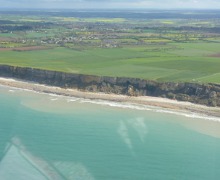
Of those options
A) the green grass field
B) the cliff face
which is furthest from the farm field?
the cliff face

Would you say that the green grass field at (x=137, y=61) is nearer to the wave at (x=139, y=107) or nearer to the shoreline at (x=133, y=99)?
the shoreline at (x=133, y=99)

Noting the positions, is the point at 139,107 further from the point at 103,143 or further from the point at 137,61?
the point at 137,61

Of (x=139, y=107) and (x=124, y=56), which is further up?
(x=124, y=56)

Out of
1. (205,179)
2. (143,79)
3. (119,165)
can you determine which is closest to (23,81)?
(143,79)

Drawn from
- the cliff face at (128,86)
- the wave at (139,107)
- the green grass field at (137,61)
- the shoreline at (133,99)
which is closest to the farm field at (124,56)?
the green grass field at (137,61)

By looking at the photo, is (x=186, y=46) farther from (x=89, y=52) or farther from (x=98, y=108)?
(x=98, y=108)

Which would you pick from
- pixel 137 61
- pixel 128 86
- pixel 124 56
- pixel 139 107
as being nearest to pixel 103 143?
pixel 139 107
